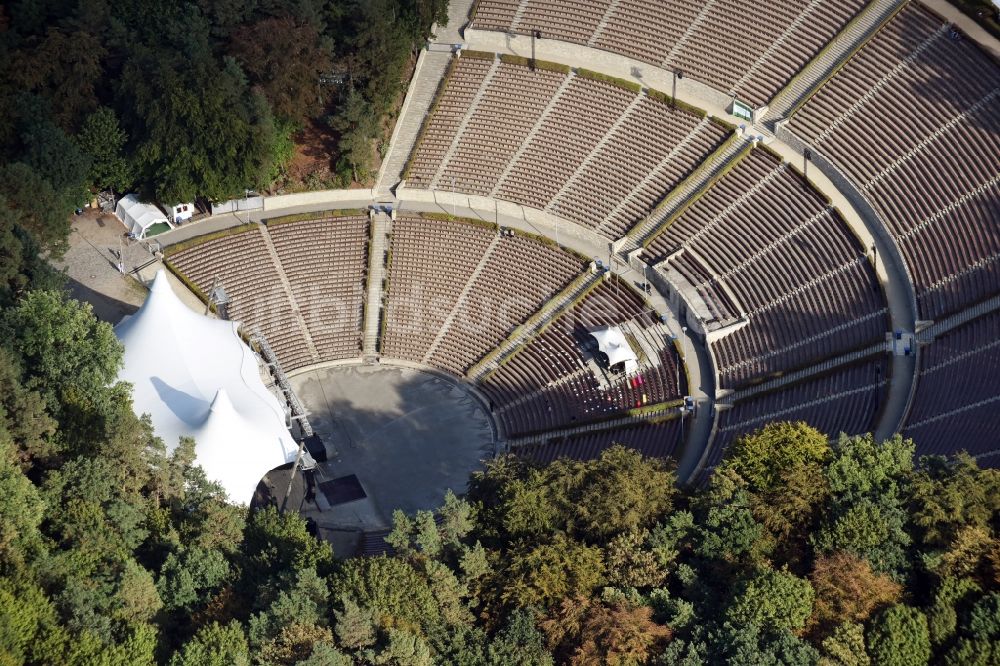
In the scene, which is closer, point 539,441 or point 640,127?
point 539,441

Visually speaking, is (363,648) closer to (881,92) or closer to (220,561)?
(220,561)

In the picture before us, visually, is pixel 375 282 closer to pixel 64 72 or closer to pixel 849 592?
pixel 64 72

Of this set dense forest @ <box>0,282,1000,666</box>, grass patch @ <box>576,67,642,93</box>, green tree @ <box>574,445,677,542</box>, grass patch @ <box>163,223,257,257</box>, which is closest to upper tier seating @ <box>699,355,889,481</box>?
green tree @ <box>574,445,677,542</box>

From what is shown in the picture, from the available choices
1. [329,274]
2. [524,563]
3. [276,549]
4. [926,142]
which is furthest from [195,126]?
[926,142]

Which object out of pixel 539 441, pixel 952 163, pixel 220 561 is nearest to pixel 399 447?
pixel 539 441

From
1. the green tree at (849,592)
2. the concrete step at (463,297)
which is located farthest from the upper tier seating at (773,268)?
the green tree at (849,592)

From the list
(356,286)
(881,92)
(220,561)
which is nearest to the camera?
(220,561)

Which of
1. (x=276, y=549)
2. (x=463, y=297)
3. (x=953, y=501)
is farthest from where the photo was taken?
(x=463, y=297)

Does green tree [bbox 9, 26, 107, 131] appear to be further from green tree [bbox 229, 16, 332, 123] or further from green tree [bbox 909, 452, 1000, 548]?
green tree [bbox 909, 452, 1000, 548]
